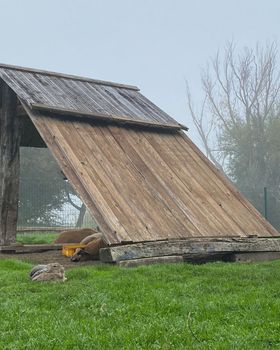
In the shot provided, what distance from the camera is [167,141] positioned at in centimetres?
1405

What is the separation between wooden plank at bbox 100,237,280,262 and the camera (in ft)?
32.0

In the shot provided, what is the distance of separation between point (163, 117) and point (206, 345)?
34.4ft

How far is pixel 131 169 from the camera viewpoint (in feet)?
39.5

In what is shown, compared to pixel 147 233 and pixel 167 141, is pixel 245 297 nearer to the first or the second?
pixel 147 233

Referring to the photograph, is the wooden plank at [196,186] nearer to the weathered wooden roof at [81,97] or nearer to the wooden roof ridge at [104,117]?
the wooden roof ridge at [104,117]

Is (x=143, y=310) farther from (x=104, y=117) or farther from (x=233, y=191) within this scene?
(x=233, y=191)

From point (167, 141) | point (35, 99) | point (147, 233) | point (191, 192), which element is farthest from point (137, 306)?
point (167, 141)

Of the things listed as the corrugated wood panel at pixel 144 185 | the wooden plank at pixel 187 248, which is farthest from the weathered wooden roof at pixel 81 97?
the wooden plank at pixel 187 248

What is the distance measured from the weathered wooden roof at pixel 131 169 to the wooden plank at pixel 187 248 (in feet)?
0.48

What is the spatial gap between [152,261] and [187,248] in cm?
91

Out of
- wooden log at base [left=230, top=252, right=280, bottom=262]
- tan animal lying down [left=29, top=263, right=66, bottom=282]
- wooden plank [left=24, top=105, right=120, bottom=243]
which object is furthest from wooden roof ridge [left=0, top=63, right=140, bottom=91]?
tan animal lying down [left=29, top=263, right=66, bottom=282]

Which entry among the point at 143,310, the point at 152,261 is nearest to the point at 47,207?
the point at 152,261

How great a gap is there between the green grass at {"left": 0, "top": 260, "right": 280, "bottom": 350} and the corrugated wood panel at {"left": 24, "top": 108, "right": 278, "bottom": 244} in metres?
1.85

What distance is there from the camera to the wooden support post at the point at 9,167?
1455 cm
